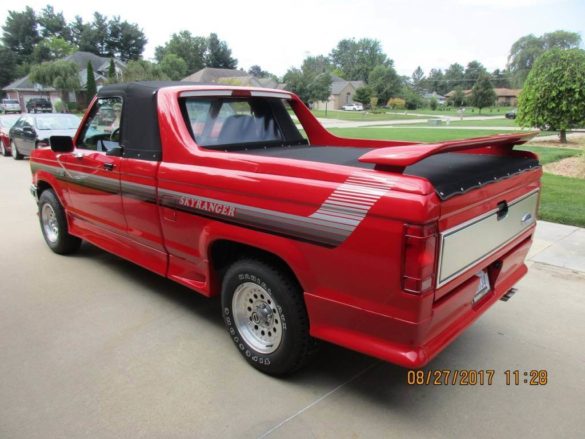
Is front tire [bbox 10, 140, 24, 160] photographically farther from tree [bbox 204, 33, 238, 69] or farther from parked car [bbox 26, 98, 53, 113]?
tree [bbox 204, 33, 238, 69]

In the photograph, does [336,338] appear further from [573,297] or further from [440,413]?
[573,297]

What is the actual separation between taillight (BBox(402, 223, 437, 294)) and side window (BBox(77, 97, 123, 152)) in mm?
2961

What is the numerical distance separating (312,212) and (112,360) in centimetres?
194

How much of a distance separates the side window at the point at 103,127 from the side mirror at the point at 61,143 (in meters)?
0.11

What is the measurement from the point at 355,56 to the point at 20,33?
94800 millimetres

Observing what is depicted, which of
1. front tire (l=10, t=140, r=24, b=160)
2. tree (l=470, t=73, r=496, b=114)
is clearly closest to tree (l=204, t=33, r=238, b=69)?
tree (l=470, t=73, r=496, b=114)

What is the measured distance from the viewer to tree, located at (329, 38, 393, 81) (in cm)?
14125

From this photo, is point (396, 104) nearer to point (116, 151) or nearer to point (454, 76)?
point (116, 151)

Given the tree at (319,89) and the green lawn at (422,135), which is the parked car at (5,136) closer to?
the green lawn at (422,135)

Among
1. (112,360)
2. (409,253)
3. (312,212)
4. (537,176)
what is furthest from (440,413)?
(112,360)

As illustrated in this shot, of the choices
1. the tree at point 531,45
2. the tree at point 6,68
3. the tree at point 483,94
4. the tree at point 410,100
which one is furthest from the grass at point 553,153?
the tree at point 6,68

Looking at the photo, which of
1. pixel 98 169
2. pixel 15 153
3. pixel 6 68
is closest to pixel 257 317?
pixel 98 169

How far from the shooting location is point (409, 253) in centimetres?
219

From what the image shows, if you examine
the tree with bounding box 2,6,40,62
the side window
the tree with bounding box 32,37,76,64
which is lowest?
the side window
